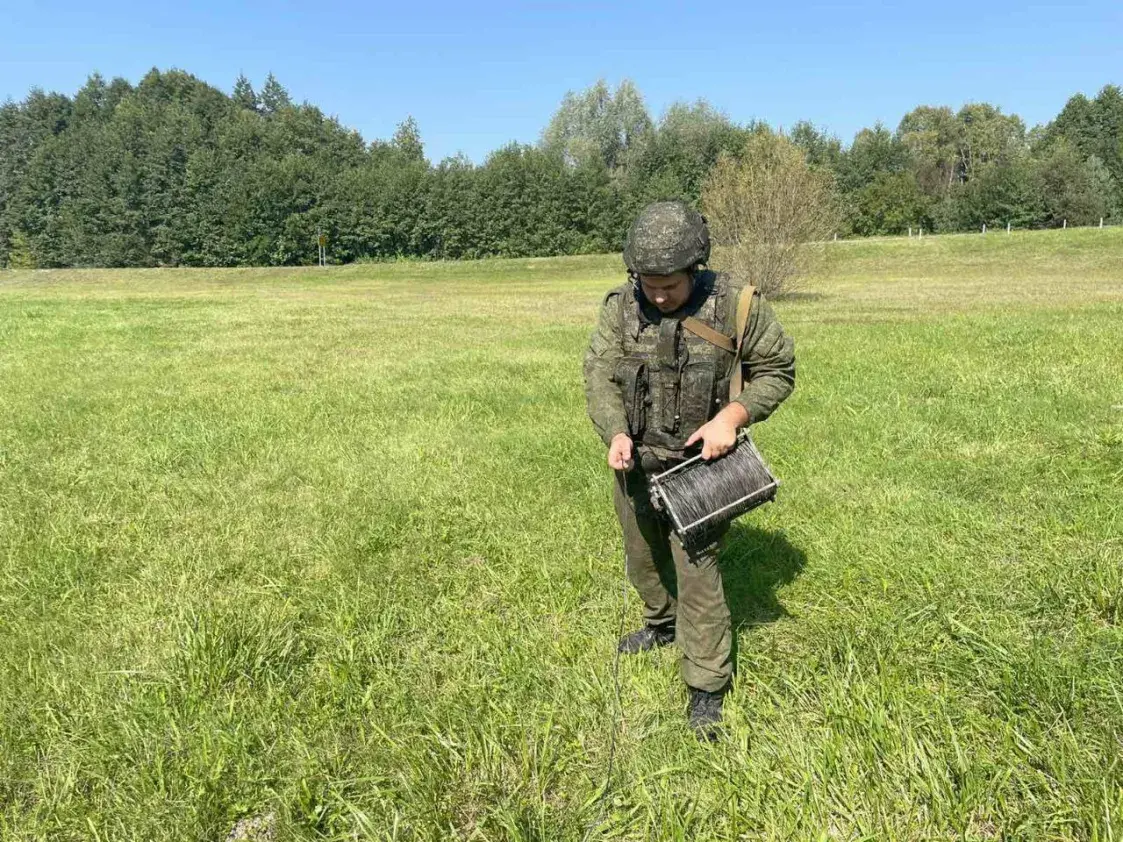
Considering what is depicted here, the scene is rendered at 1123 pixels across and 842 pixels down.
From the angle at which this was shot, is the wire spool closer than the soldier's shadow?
Yes

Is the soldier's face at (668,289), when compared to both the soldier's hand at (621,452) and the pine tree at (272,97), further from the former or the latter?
the pine tree at (272,97)

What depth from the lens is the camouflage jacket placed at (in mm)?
2828

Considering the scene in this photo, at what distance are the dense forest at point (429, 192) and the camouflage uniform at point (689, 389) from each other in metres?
62.1

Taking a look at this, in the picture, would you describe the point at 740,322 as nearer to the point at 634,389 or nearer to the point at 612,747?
the point at 634,389

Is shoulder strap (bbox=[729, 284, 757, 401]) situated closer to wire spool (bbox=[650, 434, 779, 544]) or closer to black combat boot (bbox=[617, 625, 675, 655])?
wire spool (bbox=[650, 434, 779, 544])

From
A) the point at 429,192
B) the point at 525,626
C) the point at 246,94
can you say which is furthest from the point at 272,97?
the point at 525,626

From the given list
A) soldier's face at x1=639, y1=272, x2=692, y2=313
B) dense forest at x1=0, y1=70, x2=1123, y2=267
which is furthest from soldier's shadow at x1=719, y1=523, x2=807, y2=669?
dense forest at x1=0, y1=70, x2=1123, y2=267

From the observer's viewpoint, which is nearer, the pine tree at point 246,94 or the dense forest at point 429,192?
the dense forest at point 429,192

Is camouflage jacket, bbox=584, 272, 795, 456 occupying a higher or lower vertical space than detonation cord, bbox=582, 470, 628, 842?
higher

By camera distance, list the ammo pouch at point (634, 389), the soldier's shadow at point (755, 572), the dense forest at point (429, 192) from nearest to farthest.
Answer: the ammo pouch at point (634, 389) → the soldier's shadow at point (755, 572) → the dense forest at point (429, 192)

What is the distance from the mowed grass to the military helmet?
5.77ft

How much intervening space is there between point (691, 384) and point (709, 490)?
0.43 m

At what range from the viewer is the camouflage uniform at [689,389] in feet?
9.29

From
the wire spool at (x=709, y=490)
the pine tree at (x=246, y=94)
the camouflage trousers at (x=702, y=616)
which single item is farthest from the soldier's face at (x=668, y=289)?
the pine tree at (x=246, y=94)
